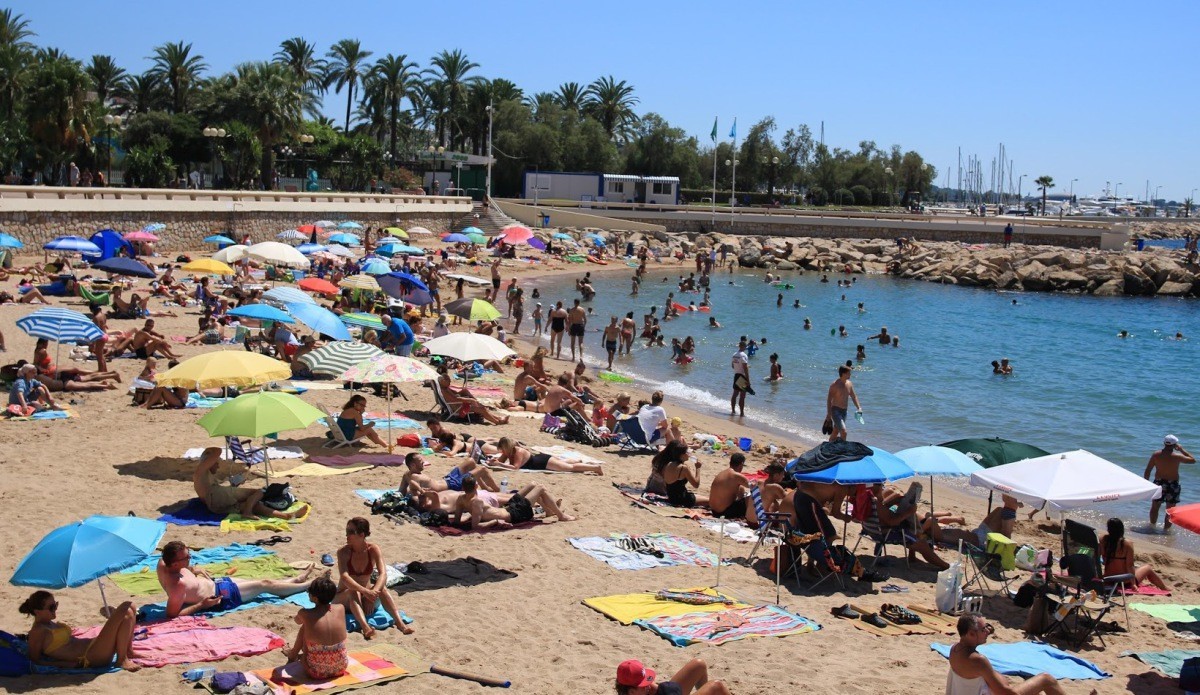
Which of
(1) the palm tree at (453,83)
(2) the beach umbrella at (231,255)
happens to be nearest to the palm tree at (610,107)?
(1) the palm tree at (453,83)

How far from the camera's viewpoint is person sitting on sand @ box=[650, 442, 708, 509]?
11.8 meters

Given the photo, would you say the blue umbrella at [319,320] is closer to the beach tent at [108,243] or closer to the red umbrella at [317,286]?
the red umbrella at [317,286]

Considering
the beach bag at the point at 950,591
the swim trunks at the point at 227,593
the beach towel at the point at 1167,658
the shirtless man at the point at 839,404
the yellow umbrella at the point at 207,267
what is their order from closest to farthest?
the swim trunks at the point at 227,593
the beach towel at the point at 1167,658
the beach bag at the point at 950,591
the shirtless man at the point at 839,404
the yellow umbrella at the point at 207,267

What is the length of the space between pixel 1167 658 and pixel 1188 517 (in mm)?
1125

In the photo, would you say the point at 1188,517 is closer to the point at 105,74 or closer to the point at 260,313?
the point at 260,313

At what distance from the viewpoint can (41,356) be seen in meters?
14.3

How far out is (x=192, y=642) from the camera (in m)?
6.98

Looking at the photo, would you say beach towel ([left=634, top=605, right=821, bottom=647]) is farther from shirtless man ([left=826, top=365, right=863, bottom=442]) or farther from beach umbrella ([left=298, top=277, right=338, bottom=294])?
beach umbrella ([left=298, top=277, right=338, bottom=294])

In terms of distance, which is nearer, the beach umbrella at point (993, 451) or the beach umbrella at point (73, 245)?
the beach umbrella at point (993, 451)

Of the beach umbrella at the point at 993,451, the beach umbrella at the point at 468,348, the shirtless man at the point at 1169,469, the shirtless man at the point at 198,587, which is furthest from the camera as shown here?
the beach umbrella at the point at 468,348

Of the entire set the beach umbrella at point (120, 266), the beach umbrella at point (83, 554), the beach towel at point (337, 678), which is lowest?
the beach towel at point (337, 678)

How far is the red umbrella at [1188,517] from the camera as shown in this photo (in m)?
8.35

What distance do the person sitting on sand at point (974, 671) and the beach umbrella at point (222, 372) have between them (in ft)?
Result: 25.2

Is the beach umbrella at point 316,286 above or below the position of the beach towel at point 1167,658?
above
